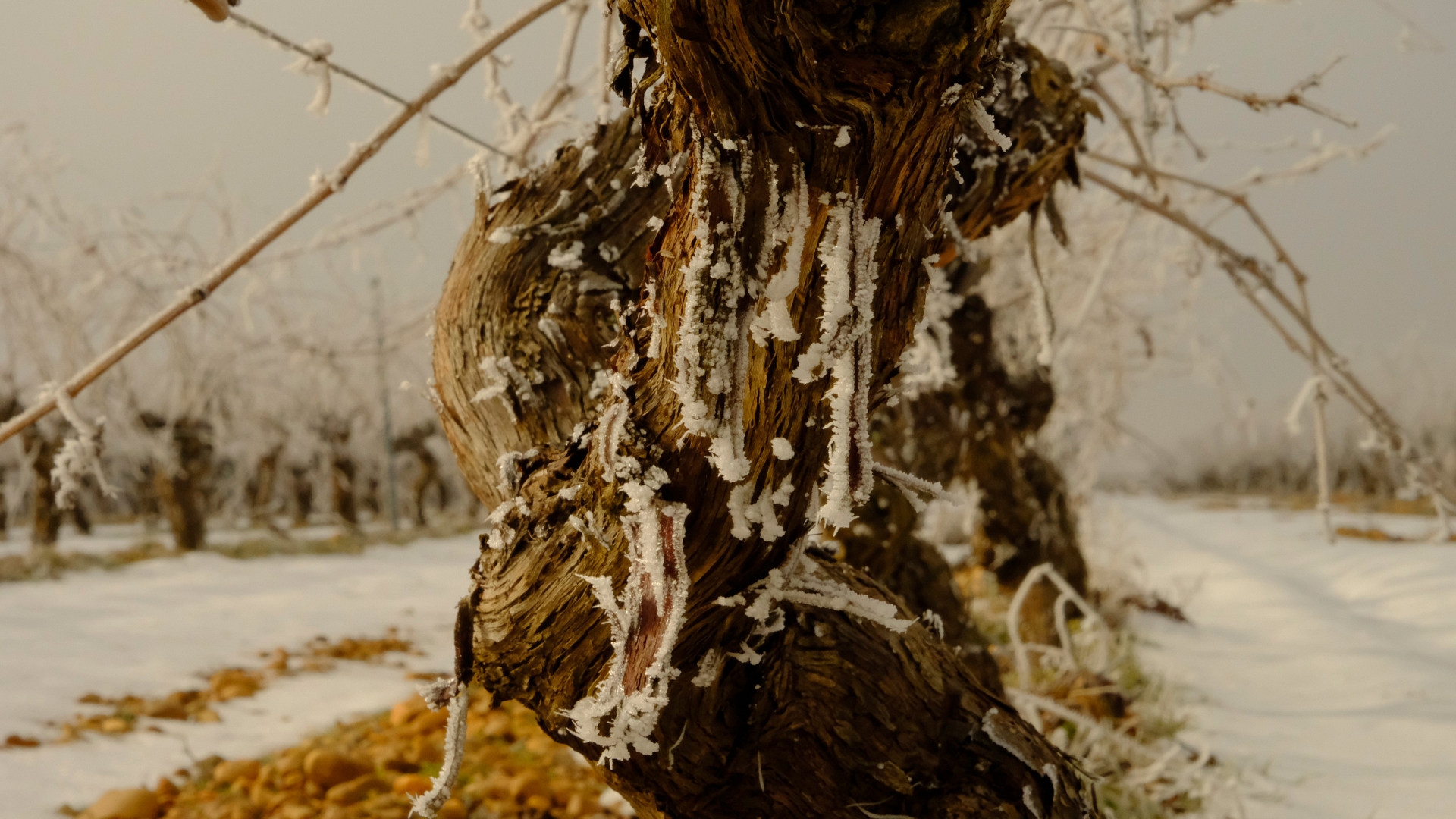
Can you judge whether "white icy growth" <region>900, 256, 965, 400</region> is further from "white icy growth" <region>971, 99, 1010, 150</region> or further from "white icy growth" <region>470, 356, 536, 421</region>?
"white icy growth" <region>971, 99, 1010, 150</region>

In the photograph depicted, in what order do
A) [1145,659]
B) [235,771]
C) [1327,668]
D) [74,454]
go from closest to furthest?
[74,454]
[235,771]
[1327,668]
[1145,659]

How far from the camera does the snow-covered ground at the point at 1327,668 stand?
2764mm

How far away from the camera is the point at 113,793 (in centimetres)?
224

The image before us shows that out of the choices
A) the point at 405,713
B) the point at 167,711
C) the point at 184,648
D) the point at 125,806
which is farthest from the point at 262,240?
the point at 184,648

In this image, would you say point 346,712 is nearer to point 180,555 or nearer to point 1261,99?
point 1261,99

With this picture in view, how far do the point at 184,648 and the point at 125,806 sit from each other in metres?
2.98

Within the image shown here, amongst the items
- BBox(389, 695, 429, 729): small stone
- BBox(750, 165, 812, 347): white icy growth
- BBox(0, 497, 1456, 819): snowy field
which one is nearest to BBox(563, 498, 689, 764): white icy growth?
BBox(750, 165, 812, 347): white icy growth

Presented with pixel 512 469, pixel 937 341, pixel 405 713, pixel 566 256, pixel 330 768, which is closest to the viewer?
pixel 512 469

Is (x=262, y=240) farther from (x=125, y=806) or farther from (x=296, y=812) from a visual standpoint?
(x=125, y=806)

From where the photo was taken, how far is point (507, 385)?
3.95 ft

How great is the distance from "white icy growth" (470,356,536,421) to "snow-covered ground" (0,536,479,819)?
2.03m

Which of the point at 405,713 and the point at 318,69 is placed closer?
the point at 318,69

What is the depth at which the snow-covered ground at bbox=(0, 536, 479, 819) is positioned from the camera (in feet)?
9.11

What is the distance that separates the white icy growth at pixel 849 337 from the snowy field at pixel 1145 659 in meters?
2.63
